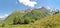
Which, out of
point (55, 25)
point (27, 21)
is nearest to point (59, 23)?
point (55, 25)

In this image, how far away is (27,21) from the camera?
12081 cm

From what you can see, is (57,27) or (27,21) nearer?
(57,27)

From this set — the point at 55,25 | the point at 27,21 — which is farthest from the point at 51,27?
the point at 27,21

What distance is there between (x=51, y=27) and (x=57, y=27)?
254cm

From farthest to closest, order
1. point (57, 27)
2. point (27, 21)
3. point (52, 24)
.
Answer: point (27, 21)
point (52, 24)
point (57, 27)

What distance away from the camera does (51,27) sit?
4488cm

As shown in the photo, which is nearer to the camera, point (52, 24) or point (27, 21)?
point (52, 24)

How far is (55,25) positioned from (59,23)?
4.12 feet

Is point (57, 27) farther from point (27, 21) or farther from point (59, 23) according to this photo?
point (27, 21)

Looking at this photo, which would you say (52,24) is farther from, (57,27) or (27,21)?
(27,21)

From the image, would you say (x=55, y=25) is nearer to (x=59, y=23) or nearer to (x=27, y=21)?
(x=59, y=23)

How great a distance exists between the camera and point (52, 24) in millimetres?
46844

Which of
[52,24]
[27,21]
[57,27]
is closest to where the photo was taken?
[57,27]

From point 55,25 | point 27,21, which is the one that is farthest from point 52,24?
point 27,21
